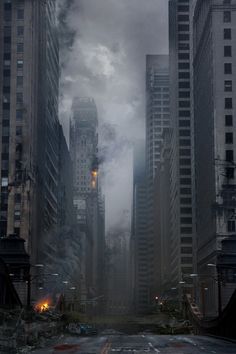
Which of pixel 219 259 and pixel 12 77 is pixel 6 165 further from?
pixel 219 259

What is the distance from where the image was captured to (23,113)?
18025cm

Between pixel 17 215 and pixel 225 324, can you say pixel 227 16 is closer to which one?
pixel 17 215

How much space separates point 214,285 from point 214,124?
37495 millimetres

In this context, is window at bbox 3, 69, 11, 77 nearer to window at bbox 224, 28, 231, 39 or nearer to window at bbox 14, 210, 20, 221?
window at bbox 14, 210, 20, 221

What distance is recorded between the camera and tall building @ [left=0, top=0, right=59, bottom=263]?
576 feet

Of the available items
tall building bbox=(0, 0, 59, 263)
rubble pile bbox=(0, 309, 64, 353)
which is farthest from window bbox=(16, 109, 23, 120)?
rubble pile bbox=(0, 309, 64, 353)

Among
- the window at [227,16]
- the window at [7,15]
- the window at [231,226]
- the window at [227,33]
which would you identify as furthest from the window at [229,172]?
the window at [7,15]

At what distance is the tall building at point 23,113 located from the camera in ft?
576

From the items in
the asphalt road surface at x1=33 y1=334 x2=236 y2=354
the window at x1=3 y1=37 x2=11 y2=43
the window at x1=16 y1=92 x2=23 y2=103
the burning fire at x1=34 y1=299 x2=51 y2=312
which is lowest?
the burning fire at x1=34 y1=299 x2=51 y2=312

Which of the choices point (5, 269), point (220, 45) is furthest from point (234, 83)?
point (5, 269)

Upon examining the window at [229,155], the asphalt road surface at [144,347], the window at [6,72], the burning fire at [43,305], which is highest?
the window at [6,72]

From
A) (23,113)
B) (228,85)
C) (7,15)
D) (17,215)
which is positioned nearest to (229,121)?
(228,85)

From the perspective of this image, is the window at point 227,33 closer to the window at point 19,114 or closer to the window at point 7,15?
the window at point 19,114

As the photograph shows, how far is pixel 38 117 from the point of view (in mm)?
185500
